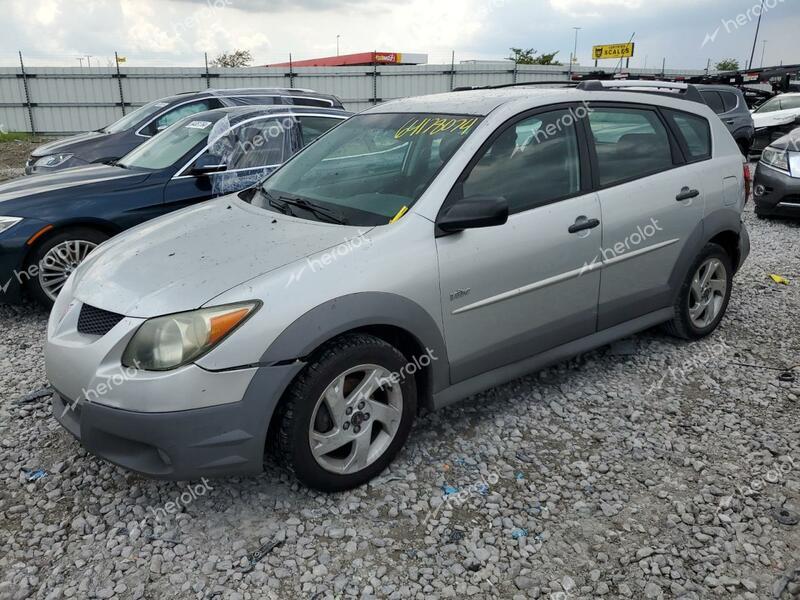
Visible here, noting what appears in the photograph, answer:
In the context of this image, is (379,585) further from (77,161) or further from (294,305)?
(77,161)

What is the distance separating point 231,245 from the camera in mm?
2998

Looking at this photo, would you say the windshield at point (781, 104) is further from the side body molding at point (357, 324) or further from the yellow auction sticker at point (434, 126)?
the side body molding at point (357, 324)

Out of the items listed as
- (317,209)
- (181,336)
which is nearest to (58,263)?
(317,209)

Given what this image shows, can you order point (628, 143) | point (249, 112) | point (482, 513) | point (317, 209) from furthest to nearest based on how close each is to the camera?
point (249, 112) < point (628, 143) < point (317, 209) < point (482, 513)

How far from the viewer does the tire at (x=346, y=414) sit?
8.77ft

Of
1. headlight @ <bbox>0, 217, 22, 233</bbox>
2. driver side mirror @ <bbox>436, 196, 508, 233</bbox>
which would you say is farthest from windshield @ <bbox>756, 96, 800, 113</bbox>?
headlight @ <bbox>0, 217, 22, 233</bbox>

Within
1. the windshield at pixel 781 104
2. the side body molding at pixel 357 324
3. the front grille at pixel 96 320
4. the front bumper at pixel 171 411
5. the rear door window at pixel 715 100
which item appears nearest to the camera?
the front bumper at pixel 171 411

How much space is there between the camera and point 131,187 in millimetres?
5492

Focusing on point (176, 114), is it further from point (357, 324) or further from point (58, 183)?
point (357, 324)

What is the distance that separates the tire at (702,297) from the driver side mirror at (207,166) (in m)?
3.95

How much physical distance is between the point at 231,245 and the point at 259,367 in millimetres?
735

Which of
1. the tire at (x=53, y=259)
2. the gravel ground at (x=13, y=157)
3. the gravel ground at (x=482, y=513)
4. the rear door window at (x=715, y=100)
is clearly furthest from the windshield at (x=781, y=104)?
the gravel ground at (x=13, y=157)

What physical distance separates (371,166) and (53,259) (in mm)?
3048

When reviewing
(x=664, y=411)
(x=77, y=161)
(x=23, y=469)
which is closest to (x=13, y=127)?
(x=77, y=161)
